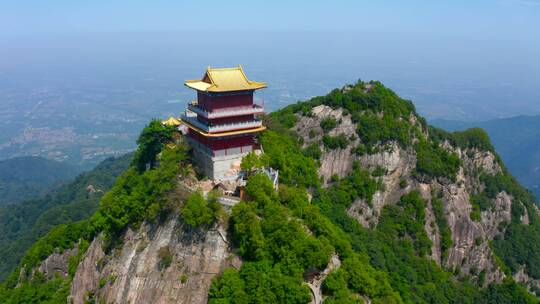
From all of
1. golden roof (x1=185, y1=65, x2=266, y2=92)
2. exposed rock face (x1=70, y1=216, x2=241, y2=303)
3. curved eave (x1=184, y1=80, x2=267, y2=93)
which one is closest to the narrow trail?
exposed rock face (x1=70, y1=216, x2=241, y2=303)

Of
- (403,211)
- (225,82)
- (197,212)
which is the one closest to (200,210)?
(197,212)

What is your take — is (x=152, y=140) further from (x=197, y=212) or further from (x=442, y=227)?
(x=442, y=227)

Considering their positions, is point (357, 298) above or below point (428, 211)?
above

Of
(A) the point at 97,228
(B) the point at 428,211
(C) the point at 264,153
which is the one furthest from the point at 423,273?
(A) the point at 97,228

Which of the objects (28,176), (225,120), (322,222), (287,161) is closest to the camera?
(322,222)

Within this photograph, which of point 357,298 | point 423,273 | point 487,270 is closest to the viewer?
point 357,298

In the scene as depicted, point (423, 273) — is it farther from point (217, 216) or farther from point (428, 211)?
point (217, 216)

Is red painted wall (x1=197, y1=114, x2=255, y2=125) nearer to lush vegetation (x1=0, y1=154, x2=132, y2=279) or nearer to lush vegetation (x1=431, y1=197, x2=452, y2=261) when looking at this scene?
lush vegetation (x1=431, y1=197, x2=452, y2=261)
